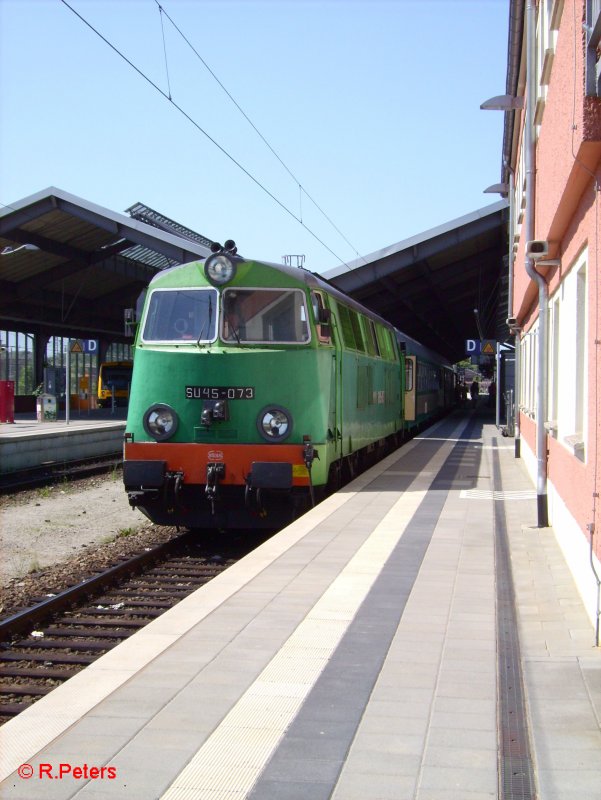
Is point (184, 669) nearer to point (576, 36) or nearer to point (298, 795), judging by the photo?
point (298, 795)

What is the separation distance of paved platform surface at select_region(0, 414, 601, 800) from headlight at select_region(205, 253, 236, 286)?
12.2 ft

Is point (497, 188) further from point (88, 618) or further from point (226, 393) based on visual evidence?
point (88, 618)

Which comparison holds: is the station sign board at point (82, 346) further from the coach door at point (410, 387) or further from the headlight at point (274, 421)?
the headlight at point (274, 421)

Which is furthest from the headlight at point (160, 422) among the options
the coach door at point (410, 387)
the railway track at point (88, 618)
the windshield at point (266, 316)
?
the coach door at point (410, 387)

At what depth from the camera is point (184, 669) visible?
4.61m

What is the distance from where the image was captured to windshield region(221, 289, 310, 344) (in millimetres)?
10039

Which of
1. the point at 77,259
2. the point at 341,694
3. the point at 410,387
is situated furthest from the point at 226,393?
the point at 77,259

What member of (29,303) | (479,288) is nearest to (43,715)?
(29,303)

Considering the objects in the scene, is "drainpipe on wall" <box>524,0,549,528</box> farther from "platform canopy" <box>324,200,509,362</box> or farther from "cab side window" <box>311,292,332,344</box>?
"platform canopy" <box>324,200,509,362</box>

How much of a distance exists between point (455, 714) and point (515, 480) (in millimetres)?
9660

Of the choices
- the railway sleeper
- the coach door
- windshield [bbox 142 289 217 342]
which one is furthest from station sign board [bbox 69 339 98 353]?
the railway sleeper

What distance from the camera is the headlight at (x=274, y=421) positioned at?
9.70 meters

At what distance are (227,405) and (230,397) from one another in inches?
3.9

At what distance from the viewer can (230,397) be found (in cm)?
977
